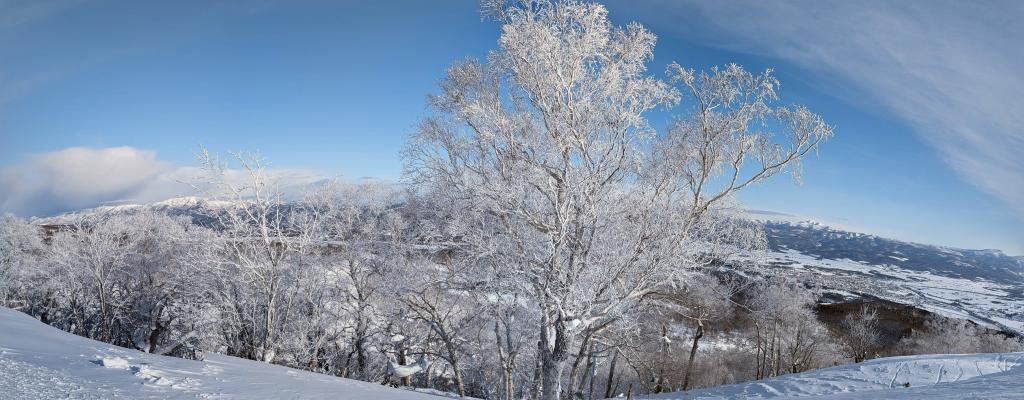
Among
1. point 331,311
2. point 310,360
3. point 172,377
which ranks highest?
point 172,377

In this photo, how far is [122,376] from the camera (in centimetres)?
564

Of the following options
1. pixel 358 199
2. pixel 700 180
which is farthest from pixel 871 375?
pixel 358 199

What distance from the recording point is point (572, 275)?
10.4m

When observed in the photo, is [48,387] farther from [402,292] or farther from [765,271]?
[765,271]

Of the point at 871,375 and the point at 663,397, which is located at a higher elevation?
the point at 871,375

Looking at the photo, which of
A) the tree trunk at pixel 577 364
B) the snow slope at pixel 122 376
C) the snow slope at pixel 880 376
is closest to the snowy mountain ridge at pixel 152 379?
the snow slope at pixel 122 376

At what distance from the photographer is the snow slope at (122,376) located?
16.2ft

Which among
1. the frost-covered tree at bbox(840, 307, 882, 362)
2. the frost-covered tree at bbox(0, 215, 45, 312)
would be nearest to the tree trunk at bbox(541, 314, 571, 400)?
the frost-covered tree at bbox(840, 307, 882, 362)

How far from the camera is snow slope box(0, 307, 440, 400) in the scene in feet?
16.2

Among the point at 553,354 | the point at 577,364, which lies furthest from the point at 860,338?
the point at 553,354

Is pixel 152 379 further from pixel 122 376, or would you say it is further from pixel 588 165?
pixel 588 165

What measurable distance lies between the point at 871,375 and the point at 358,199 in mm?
23275

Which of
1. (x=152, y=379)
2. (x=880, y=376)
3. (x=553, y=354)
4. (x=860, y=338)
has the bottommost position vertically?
(x=860, y=338)

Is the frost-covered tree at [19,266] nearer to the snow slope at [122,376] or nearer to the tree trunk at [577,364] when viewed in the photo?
the snow slope at [122,376]
